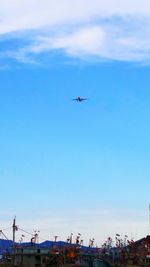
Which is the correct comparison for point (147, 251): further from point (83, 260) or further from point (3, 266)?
point (3, 266)

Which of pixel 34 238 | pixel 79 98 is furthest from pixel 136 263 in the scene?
pixel 79 98


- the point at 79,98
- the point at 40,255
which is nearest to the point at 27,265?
the point at 40,255

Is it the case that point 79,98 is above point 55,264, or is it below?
above

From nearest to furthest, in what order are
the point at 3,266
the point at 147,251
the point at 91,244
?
1. the point at 3,266
2. the point at 147,251
3. the point at 91,244

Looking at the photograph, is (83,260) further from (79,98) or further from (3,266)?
(79,98)

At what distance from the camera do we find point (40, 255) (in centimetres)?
10962

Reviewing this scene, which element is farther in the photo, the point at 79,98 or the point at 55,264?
the point at 55,264

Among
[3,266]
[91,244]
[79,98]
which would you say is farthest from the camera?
[91,244]

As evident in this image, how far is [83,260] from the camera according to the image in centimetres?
11306

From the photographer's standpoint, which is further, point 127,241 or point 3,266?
point 127,241

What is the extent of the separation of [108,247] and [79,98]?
96.3 meters

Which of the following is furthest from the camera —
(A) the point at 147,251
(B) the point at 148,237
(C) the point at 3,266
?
(B) the point at 148,237

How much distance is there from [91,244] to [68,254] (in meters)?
37.1

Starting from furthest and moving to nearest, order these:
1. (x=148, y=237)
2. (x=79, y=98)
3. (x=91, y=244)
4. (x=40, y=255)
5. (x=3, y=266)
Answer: (x=91, y=244) → (x=148, y=237) → (x=40, y=255) → (x=3, y=266) → (x=79, y=98)
